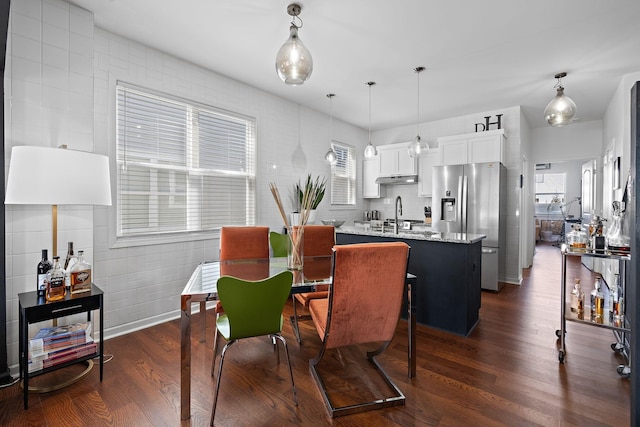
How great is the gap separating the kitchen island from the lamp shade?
261cm

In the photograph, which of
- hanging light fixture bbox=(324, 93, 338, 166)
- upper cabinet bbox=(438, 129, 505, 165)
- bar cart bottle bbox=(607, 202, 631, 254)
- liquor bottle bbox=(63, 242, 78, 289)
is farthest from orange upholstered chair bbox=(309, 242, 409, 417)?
upper cabinet bbox=(438, 129, 505, 165)

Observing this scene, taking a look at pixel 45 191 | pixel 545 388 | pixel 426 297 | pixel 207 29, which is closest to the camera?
pixel 45 191

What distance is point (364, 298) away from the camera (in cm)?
173

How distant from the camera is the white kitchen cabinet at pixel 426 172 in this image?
5312 millimetres

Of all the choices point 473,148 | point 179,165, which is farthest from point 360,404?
point 473,148

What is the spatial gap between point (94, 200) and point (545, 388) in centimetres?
318

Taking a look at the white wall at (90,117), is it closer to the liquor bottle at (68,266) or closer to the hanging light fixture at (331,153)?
the liquor bottle at (68,266)

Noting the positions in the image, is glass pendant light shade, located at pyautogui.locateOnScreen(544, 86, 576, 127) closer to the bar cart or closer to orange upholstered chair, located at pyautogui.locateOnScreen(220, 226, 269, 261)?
the bar cart

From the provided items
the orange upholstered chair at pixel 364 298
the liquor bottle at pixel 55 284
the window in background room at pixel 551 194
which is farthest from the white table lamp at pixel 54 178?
the window in background room at pixel 551 194

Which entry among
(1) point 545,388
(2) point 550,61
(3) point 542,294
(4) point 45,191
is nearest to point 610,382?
(1) point 545,388

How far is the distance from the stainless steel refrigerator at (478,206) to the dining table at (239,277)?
278cm

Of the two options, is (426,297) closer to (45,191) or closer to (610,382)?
(610,382)

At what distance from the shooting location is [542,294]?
13.5 feet

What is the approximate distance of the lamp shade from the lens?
1.77m
